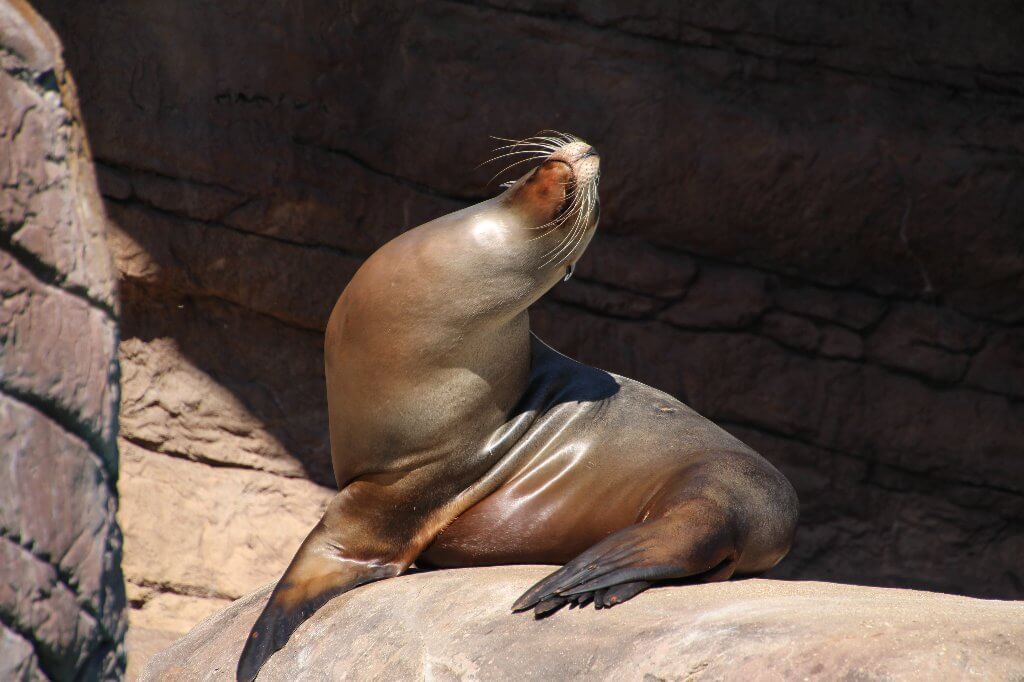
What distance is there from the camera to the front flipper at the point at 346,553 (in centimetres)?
356

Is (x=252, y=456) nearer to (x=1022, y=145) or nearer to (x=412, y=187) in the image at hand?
(x=412, y=187)

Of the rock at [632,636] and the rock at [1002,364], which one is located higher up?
the rock at [632,636]

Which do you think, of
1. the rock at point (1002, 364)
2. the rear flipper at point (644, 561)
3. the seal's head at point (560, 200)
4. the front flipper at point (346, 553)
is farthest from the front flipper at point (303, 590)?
the rock at point (1002, 364)

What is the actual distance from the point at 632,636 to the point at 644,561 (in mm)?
419

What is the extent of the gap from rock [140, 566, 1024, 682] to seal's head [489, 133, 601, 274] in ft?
3.11

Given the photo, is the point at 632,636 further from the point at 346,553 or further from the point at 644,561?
the point at 346,553

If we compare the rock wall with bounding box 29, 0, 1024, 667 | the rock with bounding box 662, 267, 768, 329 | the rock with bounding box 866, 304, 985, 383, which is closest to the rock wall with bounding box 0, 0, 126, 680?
the rock wall with bounding box 29, 0, 1024, 667

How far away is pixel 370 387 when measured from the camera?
367 cm

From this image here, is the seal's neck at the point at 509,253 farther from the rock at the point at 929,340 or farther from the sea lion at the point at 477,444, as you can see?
the rock at the point at 929,340

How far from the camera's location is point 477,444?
375 centimetres

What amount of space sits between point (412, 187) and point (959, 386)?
2.84m

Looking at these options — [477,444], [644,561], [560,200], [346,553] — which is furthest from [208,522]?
[644,561]

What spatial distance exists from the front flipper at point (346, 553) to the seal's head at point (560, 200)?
89cm

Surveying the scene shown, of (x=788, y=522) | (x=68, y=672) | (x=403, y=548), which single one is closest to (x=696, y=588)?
(x=788, y=522)
